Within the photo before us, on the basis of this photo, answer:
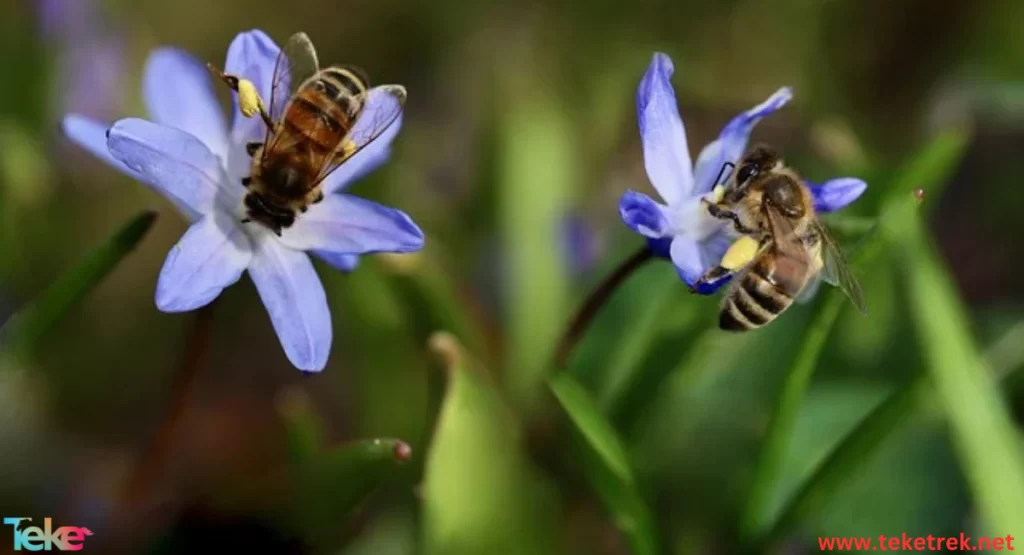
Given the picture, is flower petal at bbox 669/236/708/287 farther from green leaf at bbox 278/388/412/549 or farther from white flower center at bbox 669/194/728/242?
green leaf at bbox 278/388/412/549

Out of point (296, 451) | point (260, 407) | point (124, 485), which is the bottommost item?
point (260, 407)

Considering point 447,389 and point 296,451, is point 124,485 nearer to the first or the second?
point 296,451

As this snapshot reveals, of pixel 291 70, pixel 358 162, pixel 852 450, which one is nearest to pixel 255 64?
pixel 291 70

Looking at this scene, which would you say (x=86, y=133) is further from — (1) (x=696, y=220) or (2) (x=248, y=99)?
(1) (x=696, y=220)

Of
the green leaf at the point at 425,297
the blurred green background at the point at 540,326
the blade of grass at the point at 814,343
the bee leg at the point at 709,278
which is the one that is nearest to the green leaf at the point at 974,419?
the blurred green background at the point at 540,326

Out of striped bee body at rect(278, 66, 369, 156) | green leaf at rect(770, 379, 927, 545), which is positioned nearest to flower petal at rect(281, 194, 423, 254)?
striped bee body at rect(278, 66, 369, 156)

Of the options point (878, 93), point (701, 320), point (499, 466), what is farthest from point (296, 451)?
point (878, 93)
